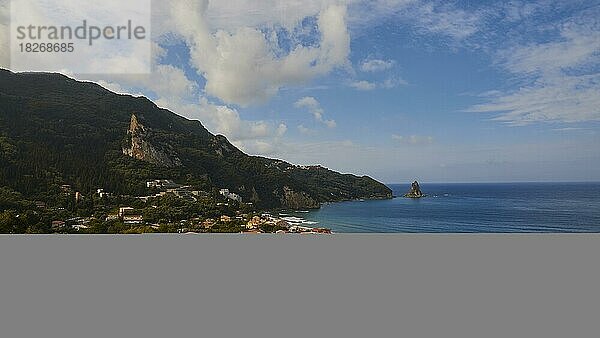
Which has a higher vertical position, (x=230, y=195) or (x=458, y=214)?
(x=230, y=195)

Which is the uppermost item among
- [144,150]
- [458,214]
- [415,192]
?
[144,150]

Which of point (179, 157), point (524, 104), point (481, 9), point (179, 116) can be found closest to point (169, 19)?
point (179, 116)

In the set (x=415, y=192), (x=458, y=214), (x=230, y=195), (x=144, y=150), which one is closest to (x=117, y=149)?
(x=144, y=150)

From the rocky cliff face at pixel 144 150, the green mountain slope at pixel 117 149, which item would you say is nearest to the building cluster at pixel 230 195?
the green mountain slope at pixel 117 149

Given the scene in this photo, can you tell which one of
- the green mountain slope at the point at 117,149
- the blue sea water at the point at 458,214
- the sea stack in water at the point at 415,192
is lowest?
the blue sea water at the point at 458,214

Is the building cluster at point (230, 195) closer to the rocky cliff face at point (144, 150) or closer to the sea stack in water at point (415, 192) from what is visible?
the rocky cliff face at point (144, 150)

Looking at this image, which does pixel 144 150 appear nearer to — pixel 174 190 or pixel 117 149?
pixel 117 149
